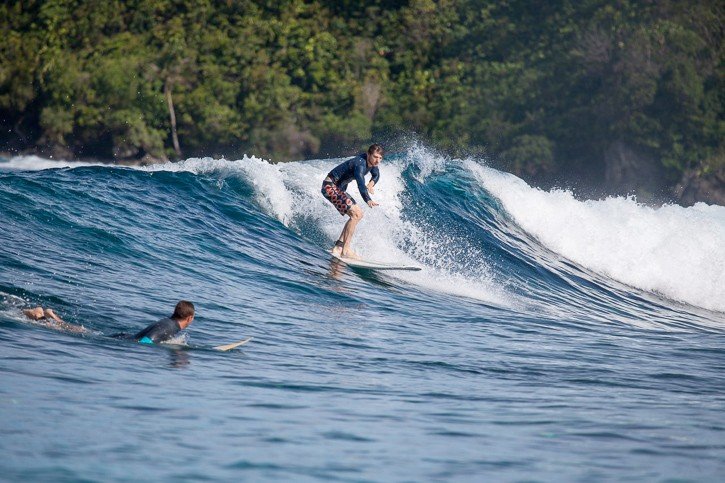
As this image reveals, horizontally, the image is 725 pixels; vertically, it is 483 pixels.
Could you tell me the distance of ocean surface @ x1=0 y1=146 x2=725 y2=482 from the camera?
549 centimetres

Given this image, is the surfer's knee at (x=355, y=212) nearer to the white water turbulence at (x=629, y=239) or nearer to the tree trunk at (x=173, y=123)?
the white water turbulence at (x=629, y=239)

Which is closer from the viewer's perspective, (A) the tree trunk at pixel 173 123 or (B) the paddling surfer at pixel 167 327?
(B) the paddling surfer at pixel 167 327

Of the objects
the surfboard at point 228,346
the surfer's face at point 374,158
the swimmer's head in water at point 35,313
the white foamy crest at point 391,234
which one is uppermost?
the surfer's face at point 374,158

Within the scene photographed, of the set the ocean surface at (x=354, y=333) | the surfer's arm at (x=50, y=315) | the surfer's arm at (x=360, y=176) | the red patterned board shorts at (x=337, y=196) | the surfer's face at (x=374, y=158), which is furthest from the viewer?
the red patterned board shorts at (x=337, y=196)

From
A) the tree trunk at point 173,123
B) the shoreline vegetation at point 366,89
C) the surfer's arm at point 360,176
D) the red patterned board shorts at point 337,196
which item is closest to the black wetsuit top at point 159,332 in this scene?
the surfer's arm at point 360,176

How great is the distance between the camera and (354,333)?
9.60 meters

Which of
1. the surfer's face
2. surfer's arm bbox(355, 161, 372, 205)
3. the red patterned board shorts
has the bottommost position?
the red patterned board shorts

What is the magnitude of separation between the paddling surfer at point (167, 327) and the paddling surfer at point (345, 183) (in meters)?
5.02

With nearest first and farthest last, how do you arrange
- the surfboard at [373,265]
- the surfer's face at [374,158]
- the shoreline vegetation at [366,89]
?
the surfer's face at [374,158]
the surfboard at [373,265]
the shoreline vegetation at [366,89]

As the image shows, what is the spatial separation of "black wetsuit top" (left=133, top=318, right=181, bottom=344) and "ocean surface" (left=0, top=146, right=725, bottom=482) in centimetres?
11

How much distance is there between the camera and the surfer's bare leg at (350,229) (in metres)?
13.2

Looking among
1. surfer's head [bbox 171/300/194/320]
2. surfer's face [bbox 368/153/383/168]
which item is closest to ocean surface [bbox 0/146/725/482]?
surfer's head [bbox 171/300/194/320]

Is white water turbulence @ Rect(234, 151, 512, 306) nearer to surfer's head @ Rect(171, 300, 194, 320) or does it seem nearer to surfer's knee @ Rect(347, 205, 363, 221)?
surfer's knee @ Rect(347, 205, 363, 221)

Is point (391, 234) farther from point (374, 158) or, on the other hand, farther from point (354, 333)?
point (354, 333)
